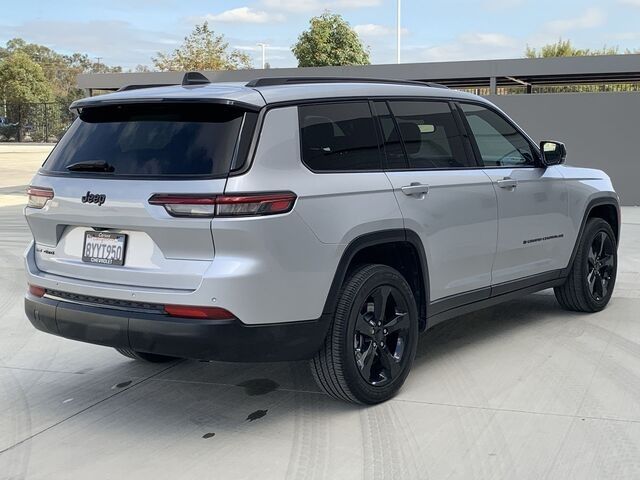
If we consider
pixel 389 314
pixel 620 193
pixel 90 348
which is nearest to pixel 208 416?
pixel 389 314

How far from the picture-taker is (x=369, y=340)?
4.29 m

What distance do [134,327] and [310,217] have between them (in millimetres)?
1038

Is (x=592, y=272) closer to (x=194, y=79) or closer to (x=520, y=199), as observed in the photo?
(x=520, y=199)

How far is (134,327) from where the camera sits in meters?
3.78

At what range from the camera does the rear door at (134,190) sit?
145 inches

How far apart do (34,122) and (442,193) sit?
57701 millimetres

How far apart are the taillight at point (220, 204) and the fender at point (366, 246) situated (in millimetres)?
516

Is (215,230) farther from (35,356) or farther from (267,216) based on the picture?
(35,356)

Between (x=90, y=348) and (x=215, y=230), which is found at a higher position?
(x=215, y=230)

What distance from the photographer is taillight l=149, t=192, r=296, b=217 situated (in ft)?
11.8

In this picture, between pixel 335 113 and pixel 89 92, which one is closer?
pixel 335 113

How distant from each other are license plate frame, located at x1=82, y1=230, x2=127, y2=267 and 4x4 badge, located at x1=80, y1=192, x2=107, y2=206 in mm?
169

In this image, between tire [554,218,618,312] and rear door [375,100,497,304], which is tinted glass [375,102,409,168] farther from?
tire [554,218,618,312]

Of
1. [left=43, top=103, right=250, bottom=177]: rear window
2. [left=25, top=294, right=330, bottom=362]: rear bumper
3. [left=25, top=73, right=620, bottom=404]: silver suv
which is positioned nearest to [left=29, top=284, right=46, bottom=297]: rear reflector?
[left=25, top=73, right=620, bottom=404]: silver suv
